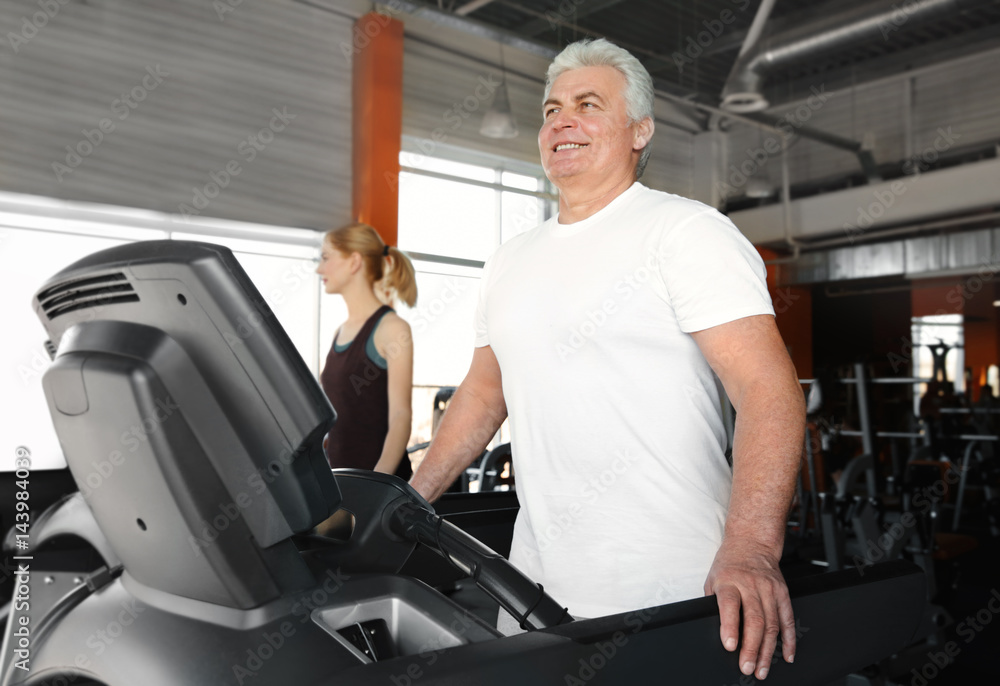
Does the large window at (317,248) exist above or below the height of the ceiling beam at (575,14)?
below

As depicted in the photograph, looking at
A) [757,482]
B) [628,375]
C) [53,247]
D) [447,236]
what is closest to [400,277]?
[628,375]

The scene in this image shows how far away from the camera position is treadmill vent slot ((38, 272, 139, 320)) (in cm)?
70

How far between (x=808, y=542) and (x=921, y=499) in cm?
80

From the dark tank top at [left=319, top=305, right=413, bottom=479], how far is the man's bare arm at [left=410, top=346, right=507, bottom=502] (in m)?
1.01

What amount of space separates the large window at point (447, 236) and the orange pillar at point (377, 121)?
1.59 ft

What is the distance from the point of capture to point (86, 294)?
0.74 metres

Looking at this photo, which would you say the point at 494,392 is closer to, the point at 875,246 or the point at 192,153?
the point at 192,153

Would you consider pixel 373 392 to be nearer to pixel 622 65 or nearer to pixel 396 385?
pixel 396 385

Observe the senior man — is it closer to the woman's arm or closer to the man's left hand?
the man's left hand

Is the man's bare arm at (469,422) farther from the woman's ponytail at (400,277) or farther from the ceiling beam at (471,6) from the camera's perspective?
the ceiling beam at (471,6)

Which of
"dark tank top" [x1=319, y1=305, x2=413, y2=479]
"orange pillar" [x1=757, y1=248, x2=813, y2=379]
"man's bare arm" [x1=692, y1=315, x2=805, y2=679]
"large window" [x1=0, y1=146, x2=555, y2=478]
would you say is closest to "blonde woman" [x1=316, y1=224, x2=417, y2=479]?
"dark tank top" [x1=319, y1=305, x2=413, y2=479]

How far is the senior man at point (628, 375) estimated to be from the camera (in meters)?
0.97

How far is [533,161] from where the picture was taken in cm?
871

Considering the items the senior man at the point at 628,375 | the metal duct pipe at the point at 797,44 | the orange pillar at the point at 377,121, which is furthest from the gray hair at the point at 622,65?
the orange pillar at the point at 377,121
